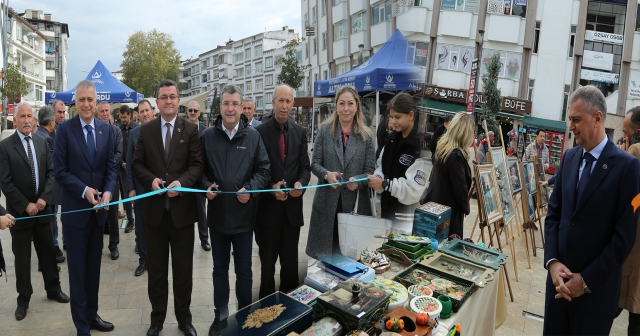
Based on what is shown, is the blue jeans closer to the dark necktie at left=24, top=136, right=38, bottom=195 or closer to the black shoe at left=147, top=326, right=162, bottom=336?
the black shoe at left=147, top=326, right=162, bottom=336

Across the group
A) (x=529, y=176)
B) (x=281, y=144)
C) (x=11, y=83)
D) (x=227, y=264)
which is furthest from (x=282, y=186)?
(x=11, y=83)

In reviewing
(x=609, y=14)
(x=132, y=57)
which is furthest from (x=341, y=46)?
(x=132, y=57)

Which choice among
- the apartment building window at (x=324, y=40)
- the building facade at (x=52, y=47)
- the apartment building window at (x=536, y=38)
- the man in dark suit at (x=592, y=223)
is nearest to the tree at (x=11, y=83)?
the apartment building window at (x=324, y=40)

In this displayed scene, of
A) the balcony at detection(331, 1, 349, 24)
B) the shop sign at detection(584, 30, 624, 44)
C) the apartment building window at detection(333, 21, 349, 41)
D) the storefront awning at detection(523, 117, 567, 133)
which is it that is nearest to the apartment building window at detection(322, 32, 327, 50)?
the apartment building window at detection(333, 21, 349, 41)

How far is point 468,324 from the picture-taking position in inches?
75.9

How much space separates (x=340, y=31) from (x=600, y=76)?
1375 cm

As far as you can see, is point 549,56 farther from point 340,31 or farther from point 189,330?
point 189,330

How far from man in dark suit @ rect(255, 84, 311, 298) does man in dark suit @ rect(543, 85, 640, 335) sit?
1.66 metres

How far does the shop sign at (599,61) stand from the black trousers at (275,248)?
17.0m

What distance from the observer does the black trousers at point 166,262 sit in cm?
259

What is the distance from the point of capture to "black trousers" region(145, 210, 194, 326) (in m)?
2.59

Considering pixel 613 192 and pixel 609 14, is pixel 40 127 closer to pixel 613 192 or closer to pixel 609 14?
pixel 613 192

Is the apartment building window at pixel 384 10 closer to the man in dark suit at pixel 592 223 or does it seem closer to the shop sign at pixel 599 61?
the man in dark suit at pixel 592 223

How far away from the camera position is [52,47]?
50.9 m
